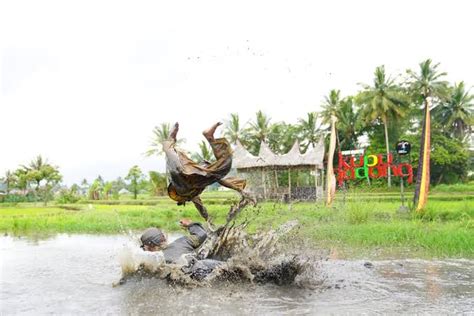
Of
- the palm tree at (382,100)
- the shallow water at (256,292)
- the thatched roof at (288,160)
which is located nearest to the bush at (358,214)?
the shallow water at (256,292)

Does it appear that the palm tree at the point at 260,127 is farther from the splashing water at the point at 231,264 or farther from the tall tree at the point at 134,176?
the splashing water at the point at 231,264

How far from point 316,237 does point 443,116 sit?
1645 inches

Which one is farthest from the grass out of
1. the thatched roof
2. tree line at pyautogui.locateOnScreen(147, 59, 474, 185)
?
tree line at pyautogui.locateOnScreen(147, 59, 474, 185)

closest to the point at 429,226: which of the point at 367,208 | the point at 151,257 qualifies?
the point at 367,208

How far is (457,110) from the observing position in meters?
47.8

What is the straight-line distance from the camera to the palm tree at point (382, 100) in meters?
43.6

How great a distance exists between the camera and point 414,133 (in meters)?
49.6

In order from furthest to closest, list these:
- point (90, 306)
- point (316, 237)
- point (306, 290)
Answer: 1. point (316, 237)
2. point (306, 290)
3. point (90, 306)

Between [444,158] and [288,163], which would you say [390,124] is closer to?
[444,158]

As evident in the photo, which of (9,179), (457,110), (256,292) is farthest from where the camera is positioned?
(9,179)

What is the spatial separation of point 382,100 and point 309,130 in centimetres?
853

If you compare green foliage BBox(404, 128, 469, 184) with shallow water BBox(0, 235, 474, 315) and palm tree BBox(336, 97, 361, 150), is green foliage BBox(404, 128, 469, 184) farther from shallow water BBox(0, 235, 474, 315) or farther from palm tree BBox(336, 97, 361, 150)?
shallow water BBox(0, 235, 474, 315)

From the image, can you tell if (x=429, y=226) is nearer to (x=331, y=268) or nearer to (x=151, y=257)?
(x=331, y=268)

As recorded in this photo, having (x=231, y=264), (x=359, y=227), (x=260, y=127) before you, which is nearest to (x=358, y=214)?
(x=359, y=227)
